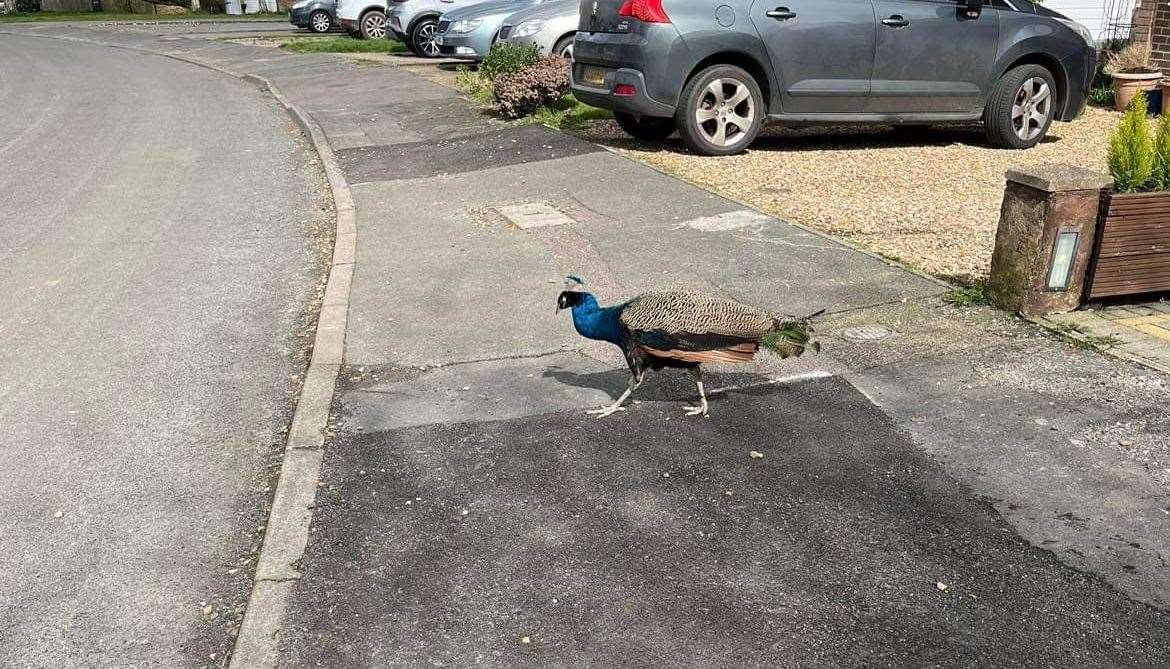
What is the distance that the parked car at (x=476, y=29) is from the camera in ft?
62.7

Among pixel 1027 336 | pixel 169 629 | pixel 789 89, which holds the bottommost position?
pixel 169 629

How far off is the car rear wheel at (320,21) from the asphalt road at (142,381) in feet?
61.5

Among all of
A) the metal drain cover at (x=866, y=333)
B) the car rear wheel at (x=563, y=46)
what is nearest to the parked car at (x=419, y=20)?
the car rear wheel at (x=563, y=46)

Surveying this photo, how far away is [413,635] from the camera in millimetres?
3891

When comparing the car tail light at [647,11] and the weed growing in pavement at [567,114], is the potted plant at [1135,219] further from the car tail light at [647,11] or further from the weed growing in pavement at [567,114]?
the weed growing in pavement at [567,114]

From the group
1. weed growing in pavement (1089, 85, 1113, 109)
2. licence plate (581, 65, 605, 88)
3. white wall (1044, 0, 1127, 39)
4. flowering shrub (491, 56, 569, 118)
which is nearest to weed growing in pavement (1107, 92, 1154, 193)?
licence plate (581, 65, 605, 88)

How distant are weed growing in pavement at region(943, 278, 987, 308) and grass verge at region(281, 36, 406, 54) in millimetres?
19804

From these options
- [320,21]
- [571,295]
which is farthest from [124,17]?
[571,295]

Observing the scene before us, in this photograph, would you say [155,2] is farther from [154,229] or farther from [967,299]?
[967,299]

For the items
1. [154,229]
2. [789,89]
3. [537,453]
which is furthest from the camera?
[789,89]

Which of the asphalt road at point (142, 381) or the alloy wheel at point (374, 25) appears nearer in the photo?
the asphalt road at point (142, 381)

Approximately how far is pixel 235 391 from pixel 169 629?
7.97 ft

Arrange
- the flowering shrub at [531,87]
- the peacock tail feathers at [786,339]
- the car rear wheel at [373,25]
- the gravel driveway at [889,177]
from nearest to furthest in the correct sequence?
the peacock tail feathers at [786,339] → the gravel driveway at [889,177] → the flowering shrub at [531,87] → the car rear wheel at [373,25]

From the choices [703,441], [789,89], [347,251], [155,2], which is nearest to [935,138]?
[789,89]
